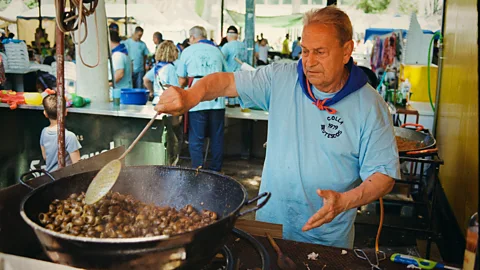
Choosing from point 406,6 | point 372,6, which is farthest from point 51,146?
point 406,6

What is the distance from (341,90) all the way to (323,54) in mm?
206

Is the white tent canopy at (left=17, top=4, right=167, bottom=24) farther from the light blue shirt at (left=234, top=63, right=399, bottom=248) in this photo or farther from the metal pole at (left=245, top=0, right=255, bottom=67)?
the light blue shirt at (left=234, top=63, right=399, bottom=248)

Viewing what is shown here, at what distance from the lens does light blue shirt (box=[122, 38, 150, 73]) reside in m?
9.80

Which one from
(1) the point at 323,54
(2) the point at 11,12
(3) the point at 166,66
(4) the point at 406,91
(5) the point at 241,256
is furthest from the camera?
(2) the point at 11,12

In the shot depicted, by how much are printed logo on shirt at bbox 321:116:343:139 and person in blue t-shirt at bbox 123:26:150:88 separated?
8.32 meters

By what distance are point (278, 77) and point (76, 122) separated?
3697 mm

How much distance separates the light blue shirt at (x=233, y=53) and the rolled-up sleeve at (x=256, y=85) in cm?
527

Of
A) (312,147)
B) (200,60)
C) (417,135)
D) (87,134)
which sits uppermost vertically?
(200,60)

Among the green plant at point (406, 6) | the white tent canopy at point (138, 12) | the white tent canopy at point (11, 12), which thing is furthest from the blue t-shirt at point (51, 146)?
the green plant at point (406, 6)

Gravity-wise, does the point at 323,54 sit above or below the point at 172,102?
above

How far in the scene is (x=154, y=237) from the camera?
1.18 metres

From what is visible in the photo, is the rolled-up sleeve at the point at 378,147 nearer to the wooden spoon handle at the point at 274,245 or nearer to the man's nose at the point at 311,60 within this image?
the man's nose at the point at 311,60

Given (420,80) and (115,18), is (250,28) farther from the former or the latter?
(115,18)

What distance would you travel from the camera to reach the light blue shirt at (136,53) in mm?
9797
